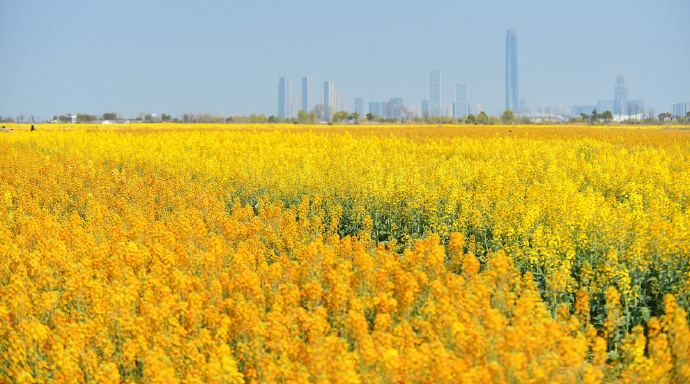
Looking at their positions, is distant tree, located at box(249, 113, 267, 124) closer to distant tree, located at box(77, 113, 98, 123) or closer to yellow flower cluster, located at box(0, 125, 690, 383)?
distant tree, located at box(77, 113, 98, 123)

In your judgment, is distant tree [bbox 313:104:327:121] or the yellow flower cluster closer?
the yellow flower cluster

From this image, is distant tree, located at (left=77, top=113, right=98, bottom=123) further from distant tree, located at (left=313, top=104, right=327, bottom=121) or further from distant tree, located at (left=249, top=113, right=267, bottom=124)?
distant tree, located at (left=313, top=104, right=327, bottom=121)

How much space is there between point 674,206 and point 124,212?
8.49m

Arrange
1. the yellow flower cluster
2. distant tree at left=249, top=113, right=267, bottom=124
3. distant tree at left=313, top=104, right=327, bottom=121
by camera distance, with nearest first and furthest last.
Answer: the yellow flower cluster
distant tree at left=249, top=113, right=267, bottom=124
distant tree at left=313, top=104, right=327, bottom=121

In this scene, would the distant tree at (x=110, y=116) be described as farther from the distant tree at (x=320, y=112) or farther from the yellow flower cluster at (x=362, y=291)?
the yellow flower cluster at (x=362, y=291)

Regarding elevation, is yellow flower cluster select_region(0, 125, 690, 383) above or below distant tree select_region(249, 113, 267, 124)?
below

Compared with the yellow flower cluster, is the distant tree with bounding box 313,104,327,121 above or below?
above

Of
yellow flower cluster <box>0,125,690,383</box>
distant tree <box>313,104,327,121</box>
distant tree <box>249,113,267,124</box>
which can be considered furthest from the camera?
distant tree <box>313,104,327,121</box>

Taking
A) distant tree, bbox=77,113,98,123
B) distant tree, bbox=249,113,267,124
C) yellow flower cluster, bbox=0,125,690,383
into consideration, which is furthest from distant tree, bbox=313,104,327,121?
yellow flower cluster, bbox=0,125,690,383

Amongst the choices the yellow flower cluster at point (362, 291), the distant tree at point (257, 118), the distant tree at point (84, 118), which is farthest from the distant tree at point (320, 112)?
the yellow flower cluster at point (362, 291)

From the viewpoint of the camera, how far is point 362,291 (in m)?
5.52

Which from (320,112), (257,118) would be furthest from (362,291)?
(320,112)

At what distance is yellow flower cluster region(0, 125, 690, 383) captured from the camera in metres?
4.04

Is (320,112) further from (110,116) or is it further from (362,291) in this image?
(362,291)
